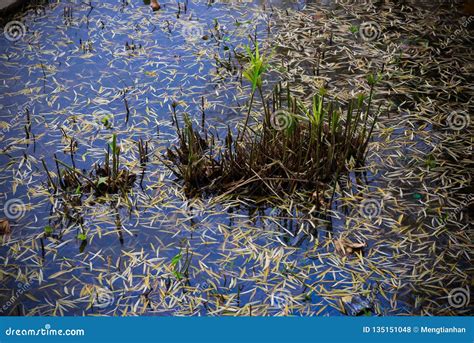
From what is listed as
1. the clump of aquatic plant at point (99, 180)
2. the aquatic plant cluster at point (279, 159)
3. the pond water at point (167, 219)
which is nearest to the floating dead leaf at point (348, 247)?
the pond water at point (167, 219)

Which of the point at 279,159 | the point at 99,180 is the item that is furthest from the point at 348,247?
the point at 99,180

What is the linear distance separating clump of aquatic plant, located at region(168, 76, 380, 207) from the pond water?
103mm

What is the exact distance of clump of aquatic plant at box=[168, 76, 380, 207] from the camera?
11.3 feet

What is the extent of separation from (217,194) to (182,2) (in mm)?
2562

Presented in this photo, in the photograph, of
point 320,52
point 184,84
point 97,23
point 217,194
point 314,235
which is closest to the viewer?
point 314,235

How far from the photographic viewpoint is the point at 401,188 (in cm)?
351

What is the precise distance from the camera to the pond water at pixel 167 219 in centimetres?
290

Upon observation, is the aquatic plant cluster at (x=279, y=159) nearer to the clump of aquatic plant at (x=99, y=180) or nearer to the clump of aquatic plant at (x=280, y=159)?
the clump of aquatic plant at (x=280, y=159)

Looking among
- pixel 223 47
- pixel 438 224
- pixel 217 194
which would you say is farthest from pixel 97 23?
pixel 438 224

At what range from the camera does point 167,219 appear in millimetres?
3320

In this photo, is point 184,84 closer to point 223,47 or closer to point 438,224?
point 223,47

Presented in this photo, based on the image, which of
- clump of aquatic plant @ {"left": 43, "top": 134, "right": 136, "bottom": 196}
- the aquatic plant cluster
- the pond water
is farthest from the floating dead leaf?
clump of aquatic plant @ {"left": 43, "top": 134, "right": 136, "bottom": 196}

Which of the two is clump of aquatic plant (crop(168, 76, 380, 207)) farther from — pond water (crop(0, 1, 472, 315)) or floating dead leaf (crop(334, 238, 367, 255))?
floating dead leaf (crop(334, 238, 367, 255))

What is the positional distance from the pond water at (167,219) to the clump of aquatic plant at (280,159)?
10 centimetres
